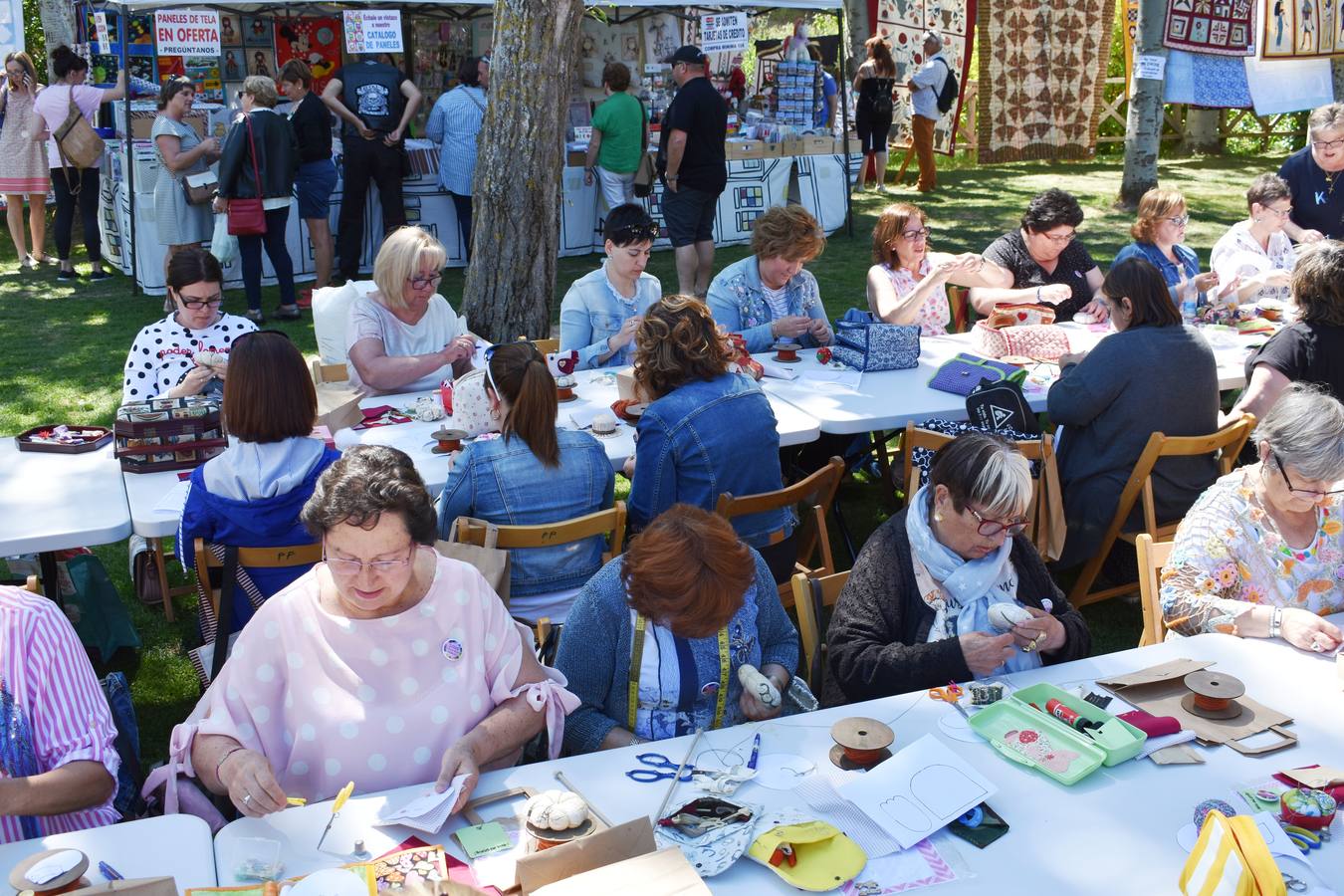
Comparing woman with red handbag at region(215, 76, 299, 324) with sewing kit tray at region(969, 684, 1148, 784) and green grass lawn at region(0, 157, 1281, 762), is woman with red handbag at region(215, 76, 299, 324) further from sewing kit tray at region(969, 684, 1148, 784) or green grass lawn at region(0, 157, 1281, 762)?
sewing kit tray at region(969, 684, 1148, 784)

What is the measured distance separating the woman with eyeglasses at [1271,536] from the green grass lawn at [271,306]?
1357 mm

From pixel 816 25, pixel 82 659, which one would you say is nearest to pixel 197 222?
pixel 82 659

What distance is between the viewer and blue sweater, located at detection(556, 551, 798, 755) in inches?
105

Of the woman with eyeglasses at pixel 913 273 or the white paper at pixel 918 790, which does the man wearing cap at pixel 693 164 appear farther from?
the white paper at pixel 918 790

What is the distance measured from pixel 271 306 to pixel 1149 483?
6.45 meters

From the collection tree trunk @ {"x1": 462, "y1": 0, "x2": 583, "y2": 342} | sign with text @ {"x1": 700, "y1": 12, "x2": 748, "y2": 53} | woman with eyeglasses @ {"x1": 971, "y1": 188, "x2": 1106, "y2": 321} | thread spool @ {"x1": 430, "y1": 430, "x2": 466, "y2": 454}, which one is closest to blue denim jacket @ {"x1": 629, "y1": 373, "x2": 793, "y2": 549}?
thread spool @ {"x1": 430, "y1": 430, "x2": 466, "y2": 454}

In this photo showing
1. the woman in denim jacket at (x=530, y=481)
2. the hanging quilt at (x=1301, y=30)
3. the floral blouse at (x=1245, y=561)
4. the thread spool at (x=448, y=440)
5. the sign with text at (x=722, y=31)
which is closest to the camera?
the floral blouse at (x=1245, y=561)

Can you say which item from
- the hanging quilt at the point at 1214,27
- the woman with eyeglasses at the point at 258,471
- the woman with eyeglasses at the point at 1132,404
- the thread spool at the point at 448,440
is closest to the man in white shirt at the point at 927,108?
the hanging quilt at the point at 1214,27

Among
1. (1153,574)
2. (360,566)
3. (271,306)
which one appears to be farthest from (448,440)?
(271,306)

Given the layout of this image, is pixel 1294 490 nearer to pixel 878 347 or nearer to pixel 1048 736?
pixel 1048 736

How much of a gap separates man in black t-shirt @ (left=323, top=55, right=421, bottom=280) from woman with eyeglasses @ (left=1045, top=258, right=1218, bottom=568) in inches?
243

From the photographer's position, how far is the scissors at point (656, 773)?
229 centimetres

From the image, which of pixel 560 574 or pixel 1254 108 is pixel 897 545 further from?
pixel 1254 108

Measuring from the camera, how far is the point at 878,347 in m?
4.91
